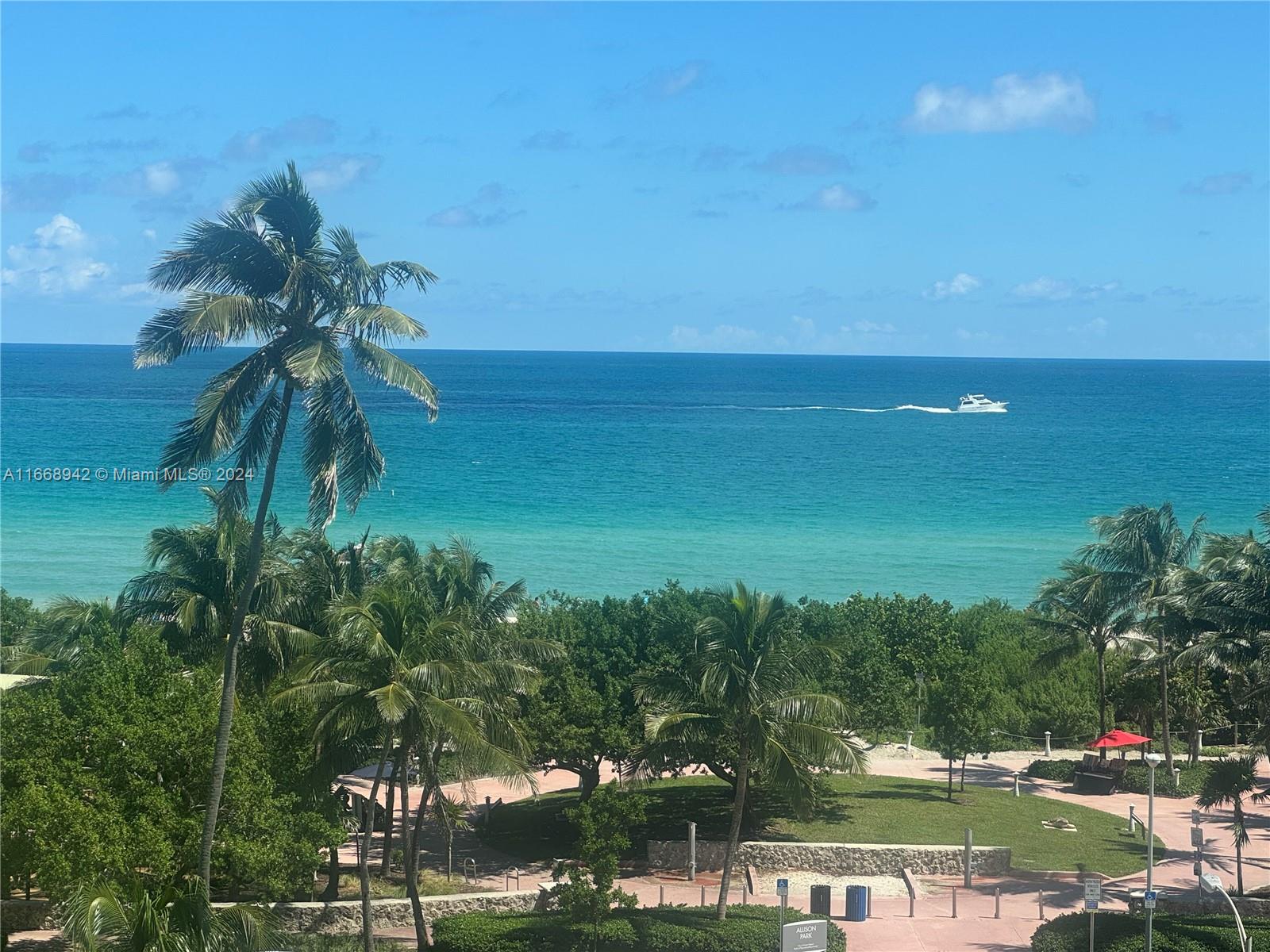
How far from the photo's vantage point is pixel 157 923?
16.8 metres

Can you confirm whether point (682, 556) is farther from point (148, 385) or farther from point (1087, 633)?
point (148, 385)

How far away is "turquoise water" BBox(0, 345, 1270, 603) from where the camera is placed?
273 feet

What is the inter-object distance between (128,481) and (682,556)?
4997 cm

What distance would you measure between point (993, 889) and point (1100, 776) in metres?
11.4

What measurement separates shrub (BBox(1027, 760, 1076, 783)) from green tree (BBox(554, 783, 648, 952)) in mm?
20299

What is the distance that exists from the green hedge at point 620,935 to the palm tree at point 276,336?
5.83m

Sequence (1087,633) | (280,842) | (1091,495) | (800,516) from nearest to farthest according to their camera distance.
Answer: (280,842), (1087,633), (800,516), (1091,495)

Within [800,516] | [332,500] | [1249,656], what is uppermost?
[800,516]

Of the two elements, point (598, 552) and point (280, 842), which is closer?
point (280, 842)

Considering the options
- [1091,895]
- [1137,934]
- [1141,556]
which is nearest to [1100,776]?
[1141,556]

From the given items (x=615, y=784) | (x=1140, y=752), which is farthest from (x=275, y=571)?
(x=1140, y=752)

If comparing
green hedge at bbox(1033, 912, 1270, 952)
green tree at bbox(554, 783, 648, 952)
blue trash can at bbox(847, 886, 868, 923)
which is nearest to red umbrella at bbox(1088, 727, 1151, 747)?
green hedge at bbox(1033, 912, 1270, 952)

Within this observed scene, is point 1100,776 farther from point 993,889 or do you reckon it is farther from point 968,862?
point 993,889

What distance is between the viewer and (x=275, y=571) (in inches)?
1131
